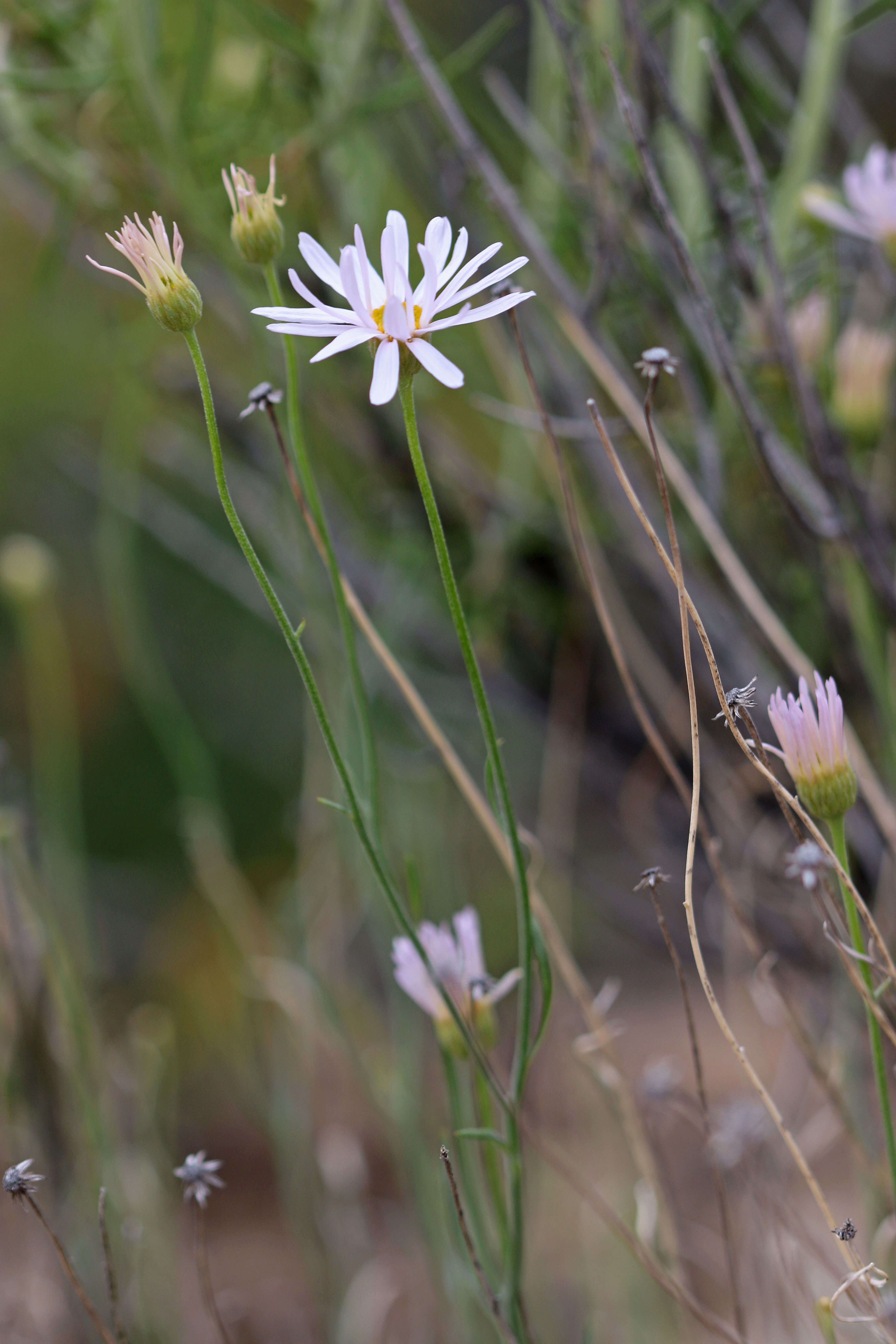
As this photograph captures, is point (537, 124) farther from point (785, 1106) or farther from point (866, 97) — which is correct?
point (866, 97)

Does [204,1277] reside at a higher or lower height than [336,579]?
lower

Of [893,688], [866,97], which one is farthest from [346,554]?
[866,97]

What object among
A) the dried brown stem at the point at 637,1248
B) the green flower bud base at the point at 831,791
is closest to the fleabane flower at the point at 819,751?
the green flower bud base at the point at 831,791

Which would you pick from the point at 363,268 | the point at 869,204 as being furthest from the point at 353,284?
the point at 869,204

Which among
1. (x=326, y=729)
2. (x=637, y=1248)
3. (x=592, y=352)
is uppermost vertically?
(x=592, y=352)

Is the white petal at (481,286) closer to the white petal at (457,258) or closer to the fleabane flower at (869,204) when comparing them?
the white petal at (457,258)

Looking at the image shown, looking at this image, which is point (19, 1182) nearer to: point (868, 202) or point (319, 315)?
point (319, 315)

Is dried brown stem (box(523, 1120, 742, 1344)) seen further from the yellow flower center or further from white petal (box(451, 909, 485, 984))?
the yellow flower center
